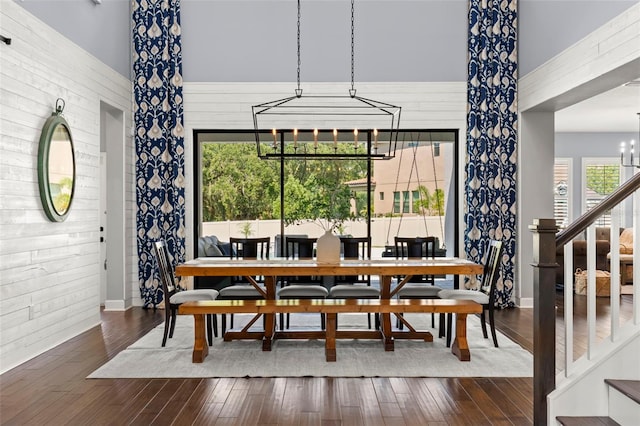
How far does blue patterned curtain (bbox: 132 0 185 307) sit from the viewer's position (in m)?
7.02

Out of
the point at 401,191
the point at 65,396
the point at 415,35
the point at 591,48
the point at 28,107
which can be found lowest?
the point at 65,396

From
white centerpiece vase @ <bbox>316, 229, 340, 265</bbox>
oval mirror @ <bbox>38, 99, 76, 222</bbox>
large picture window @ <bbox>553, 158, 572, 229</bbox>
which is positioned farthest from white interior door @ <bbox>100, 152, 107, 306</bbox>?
large picture window @ <bbox>553, 158, 572, 229</bbox>

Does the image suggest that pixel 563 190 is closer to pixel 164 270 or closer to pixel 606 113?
pixel 606 113

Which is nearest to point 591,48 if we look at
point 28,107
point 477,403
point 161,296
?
point 477,403

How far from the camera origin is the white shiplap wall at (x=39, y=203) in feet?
14.2

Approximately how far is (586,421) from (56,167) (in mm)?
4607

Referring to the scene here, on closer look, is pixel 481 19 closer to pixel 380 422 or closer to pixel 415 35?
pixel 415 35

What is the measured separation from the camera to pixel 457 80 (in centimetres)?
719

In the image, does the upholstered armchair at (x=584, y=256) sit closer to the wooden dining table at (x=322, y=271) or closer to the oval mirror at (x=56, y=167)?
the wooden dining table at (x=322, y=271)

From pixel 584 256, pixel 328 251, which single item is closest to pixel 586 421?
pixel 328 251

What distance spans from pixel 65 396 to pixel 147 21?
4953 millimetres

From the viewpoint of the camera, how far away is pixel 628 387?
284cm

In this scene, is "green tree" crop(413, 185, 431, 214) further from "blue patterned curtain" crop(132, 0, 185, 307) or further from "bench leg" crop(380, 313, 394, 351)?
"blue patterned curtain" crop(132, 0, 185, 307)

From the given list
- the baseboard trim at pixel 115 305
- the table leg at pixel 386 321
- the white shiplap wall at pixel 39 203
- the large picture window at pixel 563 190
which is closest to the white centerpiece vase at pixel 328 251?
the table leg at pixel 386 321
